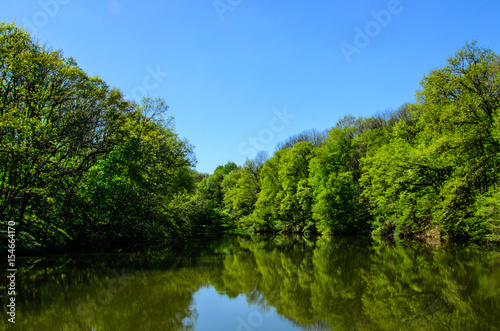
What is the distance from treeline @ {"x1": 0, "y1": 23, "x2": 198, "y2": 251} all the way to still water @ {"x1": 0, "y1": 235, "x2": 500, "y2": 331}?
4768 mm

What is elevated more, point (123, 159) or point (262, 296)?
point (123, 159)

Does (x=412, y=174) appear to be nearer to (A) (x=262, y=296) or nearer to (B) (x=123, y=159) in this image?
(A) (x=262, y=296)

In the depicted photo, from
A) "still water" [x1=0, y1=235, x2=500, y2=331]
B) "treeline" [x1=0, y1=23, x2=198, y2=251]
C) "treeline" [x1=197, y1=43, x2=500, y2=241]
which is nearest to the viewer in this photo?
"still water" [x1=0, y1=235, x2=500, y2=331]

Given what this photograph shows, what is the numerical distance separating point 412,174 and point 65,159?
2320 cm

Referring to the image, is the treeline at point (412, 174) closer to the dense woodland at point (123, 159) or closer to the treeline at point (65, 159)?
the dense woodland at point (123, 159)

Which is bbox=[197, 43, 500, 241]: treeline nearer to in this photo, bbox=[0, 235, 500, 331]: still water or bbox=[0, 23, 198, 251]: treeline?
bbox=[0, 235, 500, 331]: still water

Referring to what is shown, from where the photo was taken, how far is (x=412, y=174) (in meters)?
23.6

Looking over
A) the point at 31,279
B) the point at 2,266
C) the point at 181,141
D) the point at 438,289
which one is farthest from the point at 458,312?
the point at 181,141

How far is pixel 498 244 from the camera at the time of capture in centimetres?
2289

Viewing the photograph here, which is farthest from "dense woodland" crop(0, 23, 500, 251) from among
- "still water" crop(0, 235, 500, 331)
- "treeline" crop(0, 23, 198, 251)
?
"still water" crop(0, 235, 500, 331)

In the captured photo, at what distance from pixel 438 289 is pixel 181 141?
30636 millimetres

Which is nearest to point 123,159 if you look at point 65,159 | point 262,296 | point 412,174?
point 65,159

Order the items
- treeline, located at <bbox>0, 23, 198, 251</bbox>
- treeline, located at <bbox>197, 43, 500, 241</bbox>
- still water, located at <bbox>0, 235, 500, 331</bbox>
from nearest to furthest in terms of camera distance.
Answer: still water, located at <bbox>0, 235, 500, 331</bbox>
treeline, located at <bbox>0, 23, 198, 251</bbox>
treeline, located at <bbox>197, 43, 500, 241</bbox>

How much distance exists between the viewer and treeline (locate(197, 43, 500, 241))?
18.9 metres
